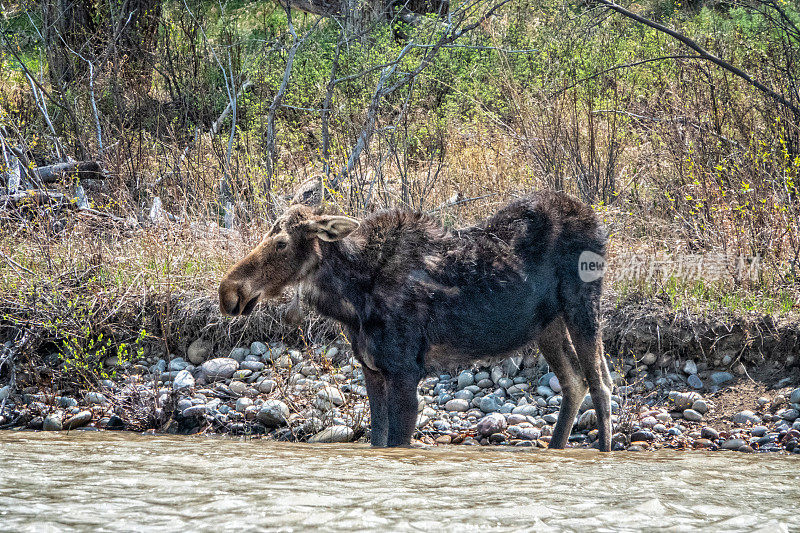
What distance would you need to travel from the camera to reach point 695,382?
24.0 feet

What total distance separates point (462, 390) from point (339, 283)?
2.20 m

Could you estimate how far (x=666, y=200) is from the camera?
31.9ft

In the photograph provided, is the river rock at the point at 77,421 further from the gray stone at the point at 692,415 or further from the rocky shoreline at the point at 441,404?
the gray stone at the point at 692,415

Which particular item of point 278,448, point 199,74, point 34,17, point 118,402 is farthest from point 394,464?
point 34,17

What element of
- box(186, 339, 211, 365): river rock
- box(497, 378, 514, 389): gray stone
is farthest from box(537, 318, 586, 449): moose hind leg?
box(186, 339, 211, 365): river rock

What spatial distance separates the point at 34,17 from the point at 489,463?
55.1ft

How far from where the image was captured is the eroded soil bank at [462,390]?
6812mm

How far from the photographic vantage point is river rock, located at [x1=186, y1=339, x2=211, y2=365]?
27.2 feet

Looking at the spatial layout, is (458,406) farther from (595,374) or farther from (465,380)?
(595,374)

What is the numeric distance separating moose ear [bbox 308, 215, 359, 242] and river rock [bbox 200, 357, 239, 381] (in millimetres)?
2552

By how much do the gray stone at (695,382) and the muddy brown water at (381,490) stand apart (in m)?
1.51

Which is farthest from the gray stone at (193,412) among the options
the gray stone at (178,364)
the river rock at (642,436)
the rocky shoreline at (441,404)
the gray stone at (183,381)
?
the river rock at (642,436)

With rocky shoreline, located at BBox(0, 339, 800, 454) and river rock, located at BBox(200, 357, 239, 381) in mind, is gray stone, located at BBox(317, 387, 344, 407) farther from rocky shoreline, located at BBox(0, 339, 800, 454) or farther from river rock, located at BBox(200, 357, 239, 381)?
river rock, located at BBox(200, 357, 239, 381)

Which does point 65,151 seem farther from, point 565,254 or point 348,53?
point 565,254
